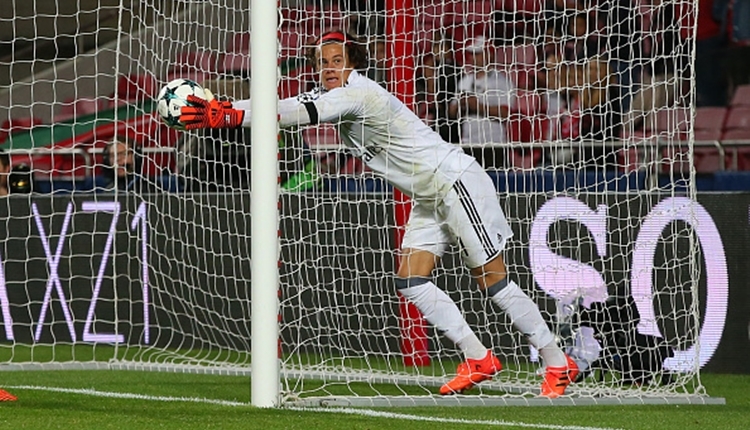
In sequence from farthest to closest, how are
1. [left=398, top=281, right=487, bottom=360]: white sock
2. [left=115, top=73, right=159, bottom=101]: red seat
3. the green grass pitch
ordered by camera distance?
[left=115, top=73, right=159, bottom=101]: red seat → [left=398, top=281, right=487, bottom=360]: white sock → the green grass pitch

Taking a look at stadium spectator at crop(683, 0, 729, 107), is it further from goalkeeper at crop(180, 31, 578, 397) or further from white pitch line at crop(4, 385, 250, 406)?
white pitch line at crop(4, 385, 250, 406)

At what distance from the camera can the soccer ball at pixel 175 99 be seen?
637 centimetres

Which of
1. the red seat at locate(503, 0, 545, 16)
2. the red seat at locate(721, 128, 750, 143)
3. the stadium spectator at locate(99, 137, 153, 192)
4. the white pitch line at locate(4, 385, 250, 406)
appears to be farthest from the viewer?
the red seat at locate(721, 128, 750, 143)

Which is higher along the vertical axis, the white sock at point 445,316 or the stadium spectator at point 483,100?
the stadium spectator at point 483,100

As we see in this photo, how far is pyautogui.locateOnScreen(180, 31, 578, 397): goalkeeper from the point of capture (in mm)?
7051

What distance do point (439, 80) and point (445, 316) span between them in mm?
1995

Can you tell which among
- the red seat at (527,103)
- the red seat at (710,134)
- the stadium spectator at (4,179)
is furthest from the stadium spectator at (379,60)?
the red seat at (710,134)

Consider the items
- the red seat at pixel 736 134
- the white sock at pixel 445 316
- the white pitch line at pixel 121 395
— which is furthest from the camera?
the red seat at pixel 736 134

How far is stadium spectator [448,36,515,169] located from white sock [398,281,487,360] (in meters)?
1.32

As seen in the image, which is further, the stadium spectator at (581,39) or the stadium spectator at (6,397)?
the stadium spectator at (581,39)

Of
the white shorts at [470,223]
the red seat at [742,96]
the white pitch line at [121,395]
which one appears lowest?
the white pitch line at [121,395]

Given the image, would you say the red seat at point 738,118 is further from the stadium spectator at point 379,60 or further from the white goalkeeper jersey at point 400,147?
the white goalkeeper jersey at point 400,147

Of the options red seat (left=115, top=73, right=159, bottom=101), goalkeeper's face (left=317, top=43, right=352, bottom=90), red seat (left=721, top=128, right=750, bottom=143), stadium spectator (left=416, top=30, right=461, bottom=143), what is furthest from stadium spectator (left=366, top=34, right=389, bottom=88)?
red seat (left=721, top=128, right=750, bottom=143)

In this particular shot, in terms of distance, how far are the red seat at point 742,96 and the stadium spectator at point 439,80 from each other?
3.63 metres
